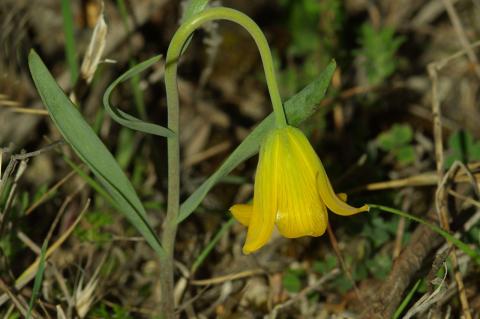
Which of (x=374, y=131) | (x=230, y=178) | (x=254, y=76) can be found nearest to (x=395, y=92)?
(x=374, y=131)

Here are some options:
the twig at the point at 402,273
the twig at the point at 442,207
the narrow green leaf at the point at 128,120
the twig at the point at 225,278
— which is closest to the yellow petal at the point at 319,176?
the narrow green leaf at the point at 128,120

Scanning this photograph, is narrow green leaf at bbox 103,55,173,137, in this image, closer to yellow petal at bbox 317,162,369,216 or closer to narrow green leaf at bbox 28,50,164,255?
narrow green leaf at bbox 28,50,164,255

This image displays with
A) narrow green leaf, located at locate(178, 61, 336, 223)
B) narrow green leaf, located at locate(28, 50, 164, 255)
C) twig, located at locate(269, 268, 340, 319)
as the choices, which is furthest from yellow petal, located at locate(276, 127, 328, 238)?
twig, located at locate(269, 268, 340, 319)

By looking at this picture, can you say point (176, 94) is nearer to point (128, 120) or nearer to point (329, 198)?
point (128, 120)

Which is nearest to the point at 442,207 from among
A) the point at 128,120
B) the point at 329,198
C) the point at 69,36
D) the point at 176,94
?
the point at 329,198

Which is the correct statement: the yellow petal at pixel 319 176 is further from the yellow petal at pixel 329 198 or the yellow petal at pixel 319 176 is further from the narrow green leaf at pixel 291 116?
the narrow green leaf at pixel 291 116

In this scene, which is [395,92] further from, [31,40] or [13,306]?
[13,306]
